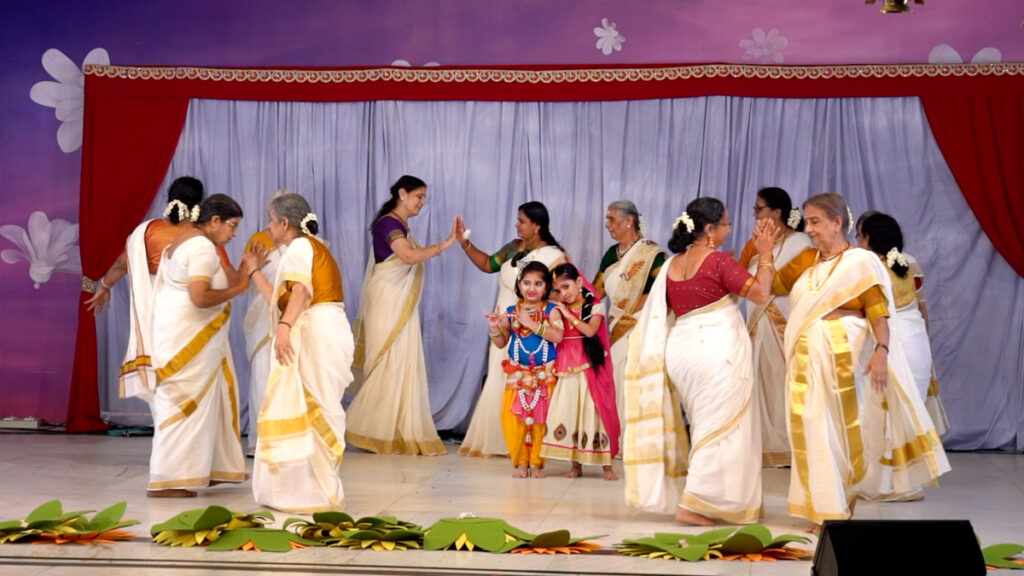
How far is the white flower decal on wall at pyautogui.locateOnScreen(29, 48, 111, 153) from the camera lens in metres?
9.52

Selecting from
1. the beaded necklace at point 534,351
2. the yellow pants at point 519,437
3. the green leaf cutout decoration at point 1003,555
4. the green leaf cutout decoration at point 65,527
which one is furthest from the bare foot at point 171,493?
the green leaf cutout decoration at point 1003,555

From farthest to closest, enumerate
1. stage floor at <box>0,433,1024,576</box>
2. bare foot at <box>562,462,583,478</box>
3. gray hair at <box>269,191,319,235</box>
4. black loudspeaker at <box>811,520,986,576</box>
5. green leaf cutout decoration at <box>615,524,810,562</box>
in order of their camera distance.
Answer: bare foot at <box>562,462,583,478</box>, gray hair at <box>269,191,319,235</box>, green leaf cutout decoration at <box>615,524,810,562</box>, stage floor at <box>0,433,1024,576</box>, black loudspeaker at <box>811,520,986,576</box>

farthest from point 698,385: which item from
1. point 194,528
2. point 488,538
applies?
point 194,528

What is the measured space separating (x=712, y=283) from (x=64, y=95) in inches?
214

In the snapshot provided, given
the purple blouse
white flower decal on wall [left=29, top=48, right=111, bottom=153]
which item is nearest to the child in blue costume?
the purple blouse

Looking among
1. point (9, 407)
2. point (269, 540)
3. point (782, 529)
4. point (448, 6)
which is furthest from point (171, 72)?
point (782, 529)

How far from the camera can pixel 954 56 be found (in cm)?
880

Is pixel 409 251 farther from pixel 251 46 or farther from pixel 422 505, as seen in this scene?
pixel 422 505

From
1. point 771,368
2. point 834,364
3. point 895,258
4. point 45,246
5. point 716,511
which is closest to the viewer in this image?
point 834,364

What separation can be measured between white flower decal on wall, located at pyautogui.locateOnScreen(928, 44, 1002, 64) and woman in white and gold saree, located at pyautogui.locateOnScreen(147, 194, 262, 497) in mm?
4623

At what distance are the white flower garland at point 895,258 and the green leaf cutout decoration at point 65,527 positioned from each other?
3995 millimetres

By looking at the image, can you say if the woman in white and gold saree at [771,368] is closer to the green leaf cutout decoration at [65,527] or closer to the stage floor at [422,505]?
the stage floor at [422,505]

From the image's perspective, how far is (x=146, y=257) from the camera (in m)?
7.06

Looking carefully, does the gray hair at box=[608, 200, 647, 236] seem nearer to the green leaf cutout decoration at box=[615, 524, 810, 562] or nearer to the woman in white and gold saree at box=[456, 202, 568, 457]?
the woman in white and gold saree at box=[456, 202, 568, 457]
